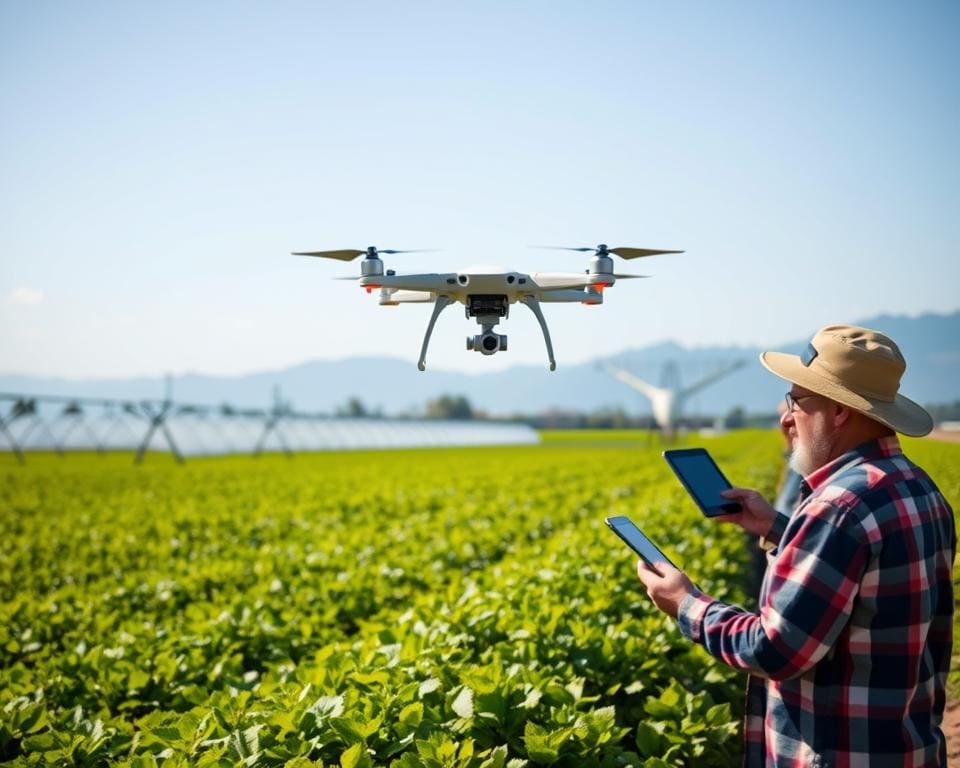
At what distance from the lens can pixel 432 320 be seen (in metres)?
1.25

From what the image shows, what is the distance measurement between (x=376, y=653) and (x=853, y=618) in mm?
2456

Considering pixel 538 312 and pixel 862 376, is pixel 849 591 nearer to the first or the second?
pixel 862 376

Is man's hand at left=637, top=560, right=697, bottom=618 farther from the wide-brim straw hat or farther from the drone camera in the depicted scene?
the drone camera

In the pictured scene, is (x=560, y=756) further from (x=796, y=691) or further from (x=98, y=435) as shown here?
(x=98, y=435)

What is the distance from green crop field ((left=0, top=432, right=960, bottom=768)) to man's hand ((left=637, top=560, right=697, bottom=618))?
0.73 meters

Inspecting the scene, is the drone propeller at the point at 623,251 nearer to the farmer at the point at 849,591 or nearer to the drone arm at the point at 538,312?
the drone arm at the point at 538,312

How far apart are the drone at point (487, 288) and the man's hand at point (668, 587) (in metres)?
1.18

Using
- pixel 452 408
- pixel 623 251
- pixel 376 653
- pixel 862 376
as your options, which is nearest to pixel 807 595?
pixel 862 376

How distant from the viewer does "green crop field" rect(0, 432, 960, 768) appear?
2857 mm

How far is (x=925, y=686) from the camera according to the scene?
2.23m

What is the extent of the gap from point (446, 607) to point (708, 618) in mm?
2746

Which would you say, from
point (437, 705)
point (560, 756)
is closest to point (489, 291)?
point (560, 756)

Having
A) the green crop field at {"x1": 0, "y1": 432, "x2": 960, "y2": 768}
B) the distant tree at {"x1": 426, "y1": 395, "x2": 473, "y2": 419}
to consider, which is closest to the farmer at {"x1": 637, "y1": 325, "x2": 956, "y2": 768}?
the green crop field at {"x1": 0, "y1": 432, "x2": 960, "y2": 768}

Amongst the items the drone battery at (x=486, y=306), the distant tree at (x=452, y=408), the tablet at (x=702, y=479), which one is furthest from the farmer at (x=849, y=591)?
the distant tree at (x=452, y=408)
